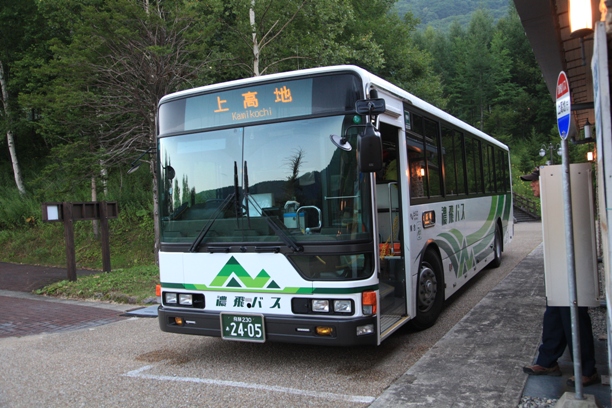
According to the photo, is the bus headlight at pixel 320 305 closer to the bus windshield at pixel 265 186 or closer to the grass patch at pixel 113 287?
the bus windshield at pixel 265 186

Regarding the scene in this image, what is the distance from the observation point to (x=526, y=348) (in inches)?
217

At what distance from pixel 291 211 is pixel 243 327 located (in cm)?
128

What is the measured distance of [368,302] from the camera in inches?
194

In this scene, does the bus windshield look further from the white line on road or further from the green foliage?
the green foliage

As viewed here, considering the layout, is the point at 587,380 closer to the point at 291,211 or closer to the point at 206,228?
the point at 291,211

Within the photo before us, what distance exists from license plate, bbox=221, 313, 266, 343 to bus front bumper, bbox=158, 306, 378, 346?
0.20 ft

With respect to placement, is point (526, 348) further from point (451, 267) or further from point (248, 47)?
point (248, 47)

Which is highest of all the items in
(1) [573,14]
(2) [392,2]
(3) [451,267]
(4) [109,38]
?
(2) [392,2]

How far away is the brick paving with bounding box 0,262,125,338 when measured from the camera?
8.31 m

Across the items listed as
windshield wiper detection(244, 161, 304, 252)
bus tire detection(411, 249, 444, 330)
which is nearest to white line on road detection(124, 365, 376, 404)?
windshield wiper detection(244, 161, 304, 252)

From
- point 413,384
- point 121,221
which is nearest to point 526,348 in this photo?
point 413,384

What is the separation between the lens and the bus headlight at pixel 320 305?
4.95 m

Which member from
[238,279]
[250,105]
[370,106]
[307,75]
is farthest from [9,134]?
[370,106]

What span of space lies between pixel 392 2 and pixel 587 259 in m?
28.9
